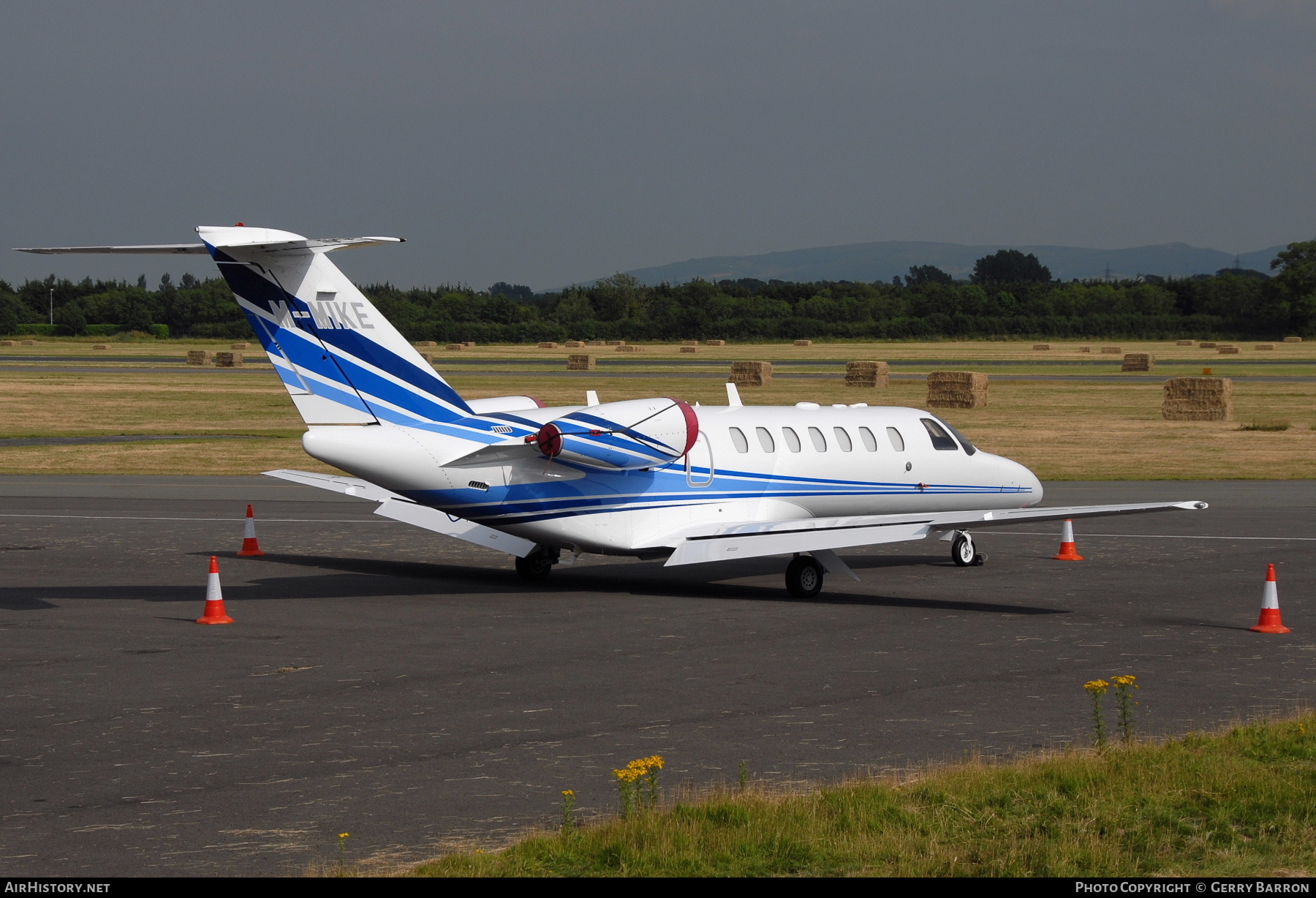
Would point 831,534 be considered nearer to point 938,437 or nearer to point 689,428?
point 689,428

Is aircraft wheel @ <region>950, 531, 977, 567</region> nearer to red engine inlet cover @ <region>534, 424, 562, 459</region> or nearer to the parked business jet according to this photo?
the parked business jet

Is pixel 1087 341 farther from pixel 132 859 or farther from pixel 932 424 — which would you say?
pixel 132 859

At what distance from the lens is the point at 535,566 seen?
21281 millimetres

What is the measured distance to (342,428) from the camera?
60.2 feet

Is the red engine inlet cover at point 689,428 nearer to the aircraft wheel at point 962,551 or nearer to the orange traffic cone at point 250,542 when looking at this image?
the aircraft wheel at point 962,551

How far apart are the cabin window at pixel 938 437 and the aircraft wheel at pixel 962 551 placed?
1362 millimetres

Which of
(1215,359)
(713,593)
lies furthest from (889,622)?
(1215,359)

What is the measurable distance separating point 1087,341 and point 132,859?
436 feet

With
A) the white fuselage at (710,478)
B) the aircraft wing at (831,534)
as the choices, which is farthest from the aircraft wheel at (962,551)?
the aircraft wing at (831,534)

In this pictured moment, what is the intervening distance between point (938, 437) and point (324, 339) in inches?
392

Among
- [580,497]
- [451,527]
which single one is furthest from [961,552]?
[451,527]

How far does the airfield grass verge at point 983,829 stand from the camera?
8141 millimetres

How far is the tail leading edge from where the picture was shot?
704 inches
